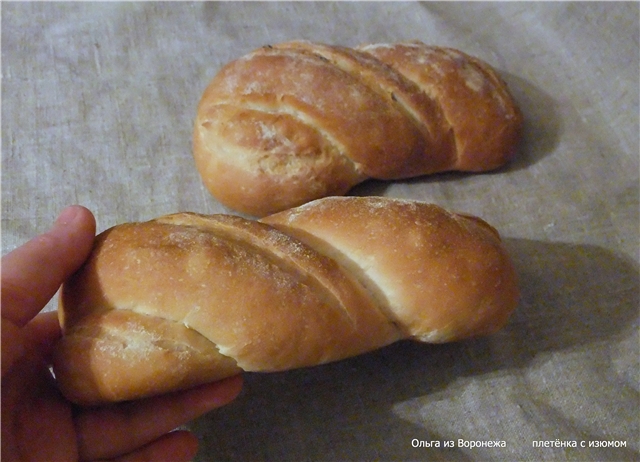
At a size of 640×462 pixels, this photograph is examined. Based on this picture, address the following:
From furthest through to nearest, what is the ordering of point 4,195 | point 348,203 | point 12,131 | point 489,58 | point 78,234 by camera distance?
point 489,58 < point 12,131 < point 4,195 < point 348,203 < point 78,234

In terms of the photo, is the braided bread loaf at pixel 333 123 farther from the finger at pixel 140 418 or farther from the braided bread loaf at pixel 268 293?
the finger at pixel 140 418

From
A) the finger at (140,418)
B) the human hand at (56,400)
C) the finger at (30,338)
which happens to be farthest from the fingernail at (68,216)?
the finger at (140,418)

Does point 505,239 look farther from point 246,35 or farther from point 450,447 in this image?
point 246,35

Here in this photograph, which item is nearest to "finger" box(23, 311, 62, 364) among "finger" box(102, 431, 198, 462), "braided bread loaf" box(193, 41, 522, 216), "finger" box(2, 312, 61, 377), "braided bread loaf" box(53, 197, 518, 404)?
"finger" box(2, 312, 61, 377)

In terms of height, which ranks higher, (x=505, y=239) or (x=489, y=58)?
(x=489, y=58)

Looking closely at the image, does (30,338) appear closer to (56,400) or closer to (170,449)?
(56,400)

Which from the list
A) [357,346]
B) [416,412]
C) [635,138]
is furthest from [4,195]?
[635,138]
